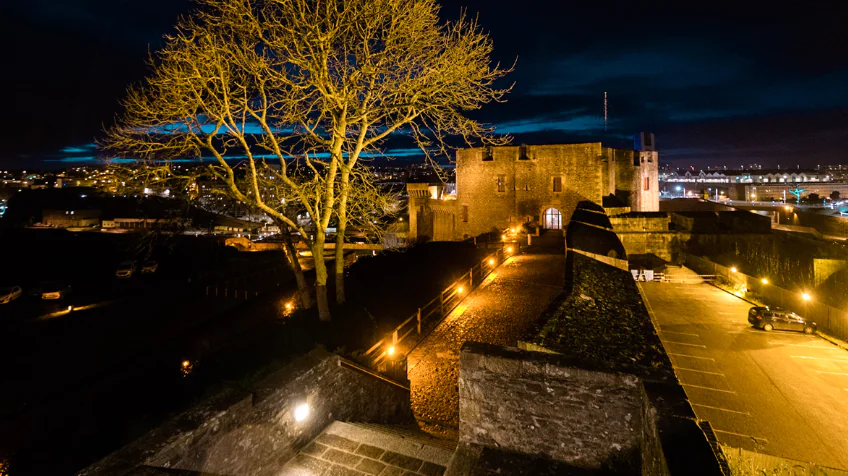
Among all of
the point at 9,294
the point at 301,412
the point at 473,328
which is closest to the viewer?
the point at 301,412

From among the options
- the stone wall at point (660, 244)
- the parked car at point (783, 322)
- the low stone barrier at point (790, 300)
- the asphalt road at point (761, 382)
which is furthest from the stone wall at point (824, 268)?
the parked car at point (783, 322)

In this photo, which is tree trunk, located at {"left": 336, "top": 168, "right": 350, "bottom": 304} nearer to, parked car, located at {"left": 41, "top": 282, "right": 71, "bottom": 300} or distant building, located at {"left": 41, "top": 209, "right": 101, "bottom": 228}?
parked car, located at {"left": 41, "top": 282, "right": 71, "bottom": 300}

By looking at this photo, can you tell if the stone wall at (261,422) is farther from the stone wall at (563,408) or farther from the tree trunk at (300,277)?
the tree trunk at (300,277)

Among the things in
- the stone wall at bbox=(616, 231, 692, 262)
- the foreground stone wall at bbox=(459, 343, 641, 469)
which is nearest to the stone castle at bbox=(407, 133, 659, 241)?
the stone wall at bbox=(616, 231, 692, 262)

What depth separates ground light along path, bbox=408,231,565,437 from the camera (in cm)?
773

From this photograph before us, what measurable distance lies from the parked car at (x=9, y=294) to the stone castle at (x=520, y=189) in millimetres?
24686

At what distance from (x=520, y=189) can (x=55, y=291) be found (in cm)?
2965

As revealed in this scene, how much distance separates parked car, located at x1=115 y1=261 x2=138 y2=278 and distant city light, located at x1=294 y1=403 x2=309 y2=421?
31877mm

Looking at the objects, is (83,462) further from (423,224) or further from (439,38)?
(423,224)

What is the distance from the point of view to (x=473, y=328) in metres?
10.6

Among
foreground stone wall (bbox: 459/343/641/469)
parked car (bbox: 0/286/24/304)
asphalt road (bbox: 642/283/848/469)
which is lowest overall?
asphalt road (bbox: 642/283/848/469)

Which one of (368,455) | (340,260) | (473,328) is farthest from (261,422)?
(473,328)

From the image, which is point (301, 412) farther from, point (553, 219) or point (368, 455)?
point (553, 219)

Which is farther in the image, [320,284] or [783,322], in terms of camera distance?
[783,322]
